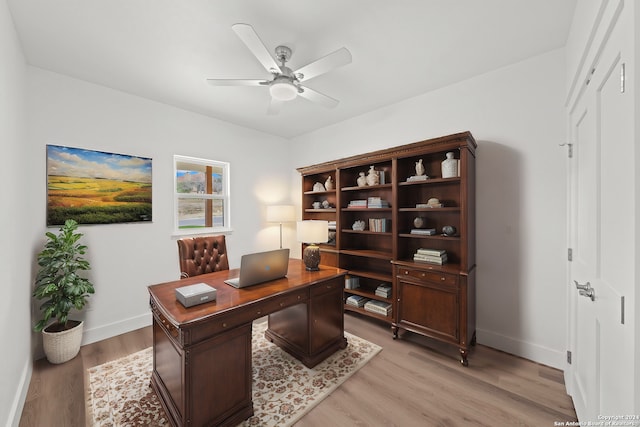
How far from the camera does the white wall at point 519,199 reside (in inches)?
87.7

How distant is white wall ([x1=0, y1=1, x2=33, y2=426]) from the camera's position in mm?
1518

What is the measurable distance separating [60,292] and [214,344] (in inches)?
74.4

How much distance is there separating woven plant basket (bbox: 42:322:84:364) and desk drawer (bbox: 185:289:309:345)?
184cm

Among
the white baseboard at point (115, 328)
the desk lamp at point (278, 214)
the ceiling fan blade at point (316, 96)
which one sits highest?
the ceiling fan blade at point (316, 96)

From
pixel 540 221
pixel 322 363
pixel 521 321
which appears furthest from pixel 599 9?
pixel 322 363

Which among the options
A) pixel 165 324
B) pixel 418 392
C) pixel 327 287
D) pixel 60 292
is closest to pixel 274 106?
pixel 327 287

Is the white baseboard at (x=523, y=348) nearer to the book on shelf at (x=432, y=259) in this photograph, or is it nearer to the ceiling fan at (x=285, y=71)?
the book on shelf at (x=432, y=259)

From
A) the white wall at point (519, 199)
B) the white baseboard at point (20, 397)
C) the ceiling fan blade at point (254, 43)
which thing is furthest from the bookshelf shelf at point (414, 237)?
the white baseboard at point (20, 397)

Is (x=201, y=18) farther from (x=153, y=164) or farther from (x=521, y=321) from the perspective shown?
(x=521, y=321)

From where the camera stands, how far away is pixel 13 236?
1.76 metres

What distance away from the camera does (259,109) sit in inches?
134

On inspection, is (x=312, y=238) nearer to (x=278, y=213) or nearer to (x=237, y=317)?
(x=237, y=317)

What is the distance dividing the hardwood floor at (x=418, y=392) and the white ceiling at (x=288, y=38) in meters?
2.74

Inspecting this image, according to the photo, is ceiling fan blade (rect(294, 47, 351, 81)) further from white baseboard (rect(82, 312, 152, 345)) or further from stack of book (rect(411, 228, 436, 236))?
white baseboard (rect(82, 312, 152, 345))
